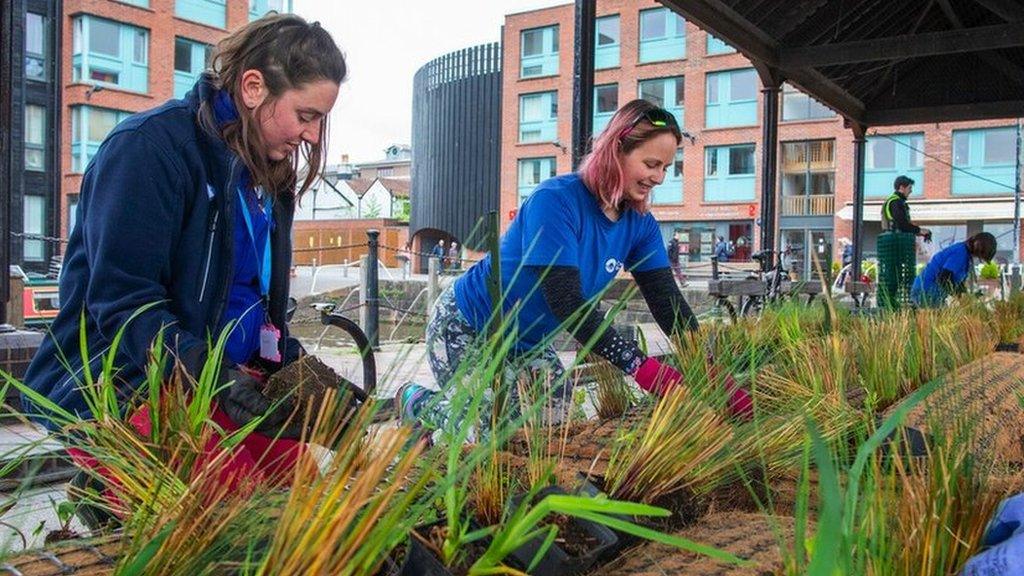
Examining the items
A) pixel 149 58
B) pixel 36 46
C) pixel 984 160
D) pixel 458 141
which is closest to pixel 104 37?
pixel 149 58

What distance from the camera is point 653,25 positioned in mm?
34344

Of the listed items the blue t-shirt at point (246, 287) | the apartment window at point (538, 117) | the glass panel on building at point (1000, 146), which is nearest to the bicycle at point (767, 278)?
the blue t-shirt at point (246, 287)

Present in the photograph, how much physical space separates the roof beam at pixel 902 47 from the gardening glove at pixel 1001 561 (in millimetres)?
7348

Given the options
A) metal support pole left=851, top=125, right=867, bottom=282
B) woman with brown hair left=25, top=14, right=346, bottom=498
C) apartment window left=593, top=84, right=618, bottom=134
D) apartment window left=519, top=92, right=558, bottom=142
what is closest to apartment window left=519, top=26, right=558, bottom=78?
apartment window left=519, top=92, right=558, bottom=142

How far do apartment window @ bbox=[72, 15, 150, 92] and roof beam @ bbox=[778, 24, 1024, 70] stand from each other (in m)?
26.9

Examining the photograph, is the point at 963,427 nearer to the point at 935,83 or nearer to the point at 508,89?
the point at 935,83

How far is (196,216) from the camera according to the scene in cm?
152

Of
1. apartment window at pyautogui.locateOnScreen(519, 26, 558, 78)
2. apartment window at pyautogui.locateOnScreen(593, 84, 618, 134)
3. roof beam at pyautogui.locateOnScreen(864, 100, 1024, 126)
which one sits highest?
apartment window at pyautogui.locateOnScreen(519, 26, 558, 78)

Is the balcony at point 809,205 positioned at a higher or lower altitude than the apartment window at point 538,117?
lower

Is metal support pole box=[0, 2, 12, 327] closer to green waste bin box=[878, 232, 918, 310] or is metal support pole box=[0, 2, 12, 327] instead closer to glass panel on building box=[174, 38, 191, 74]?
green waste bin box=[878, 232, 918, 310]

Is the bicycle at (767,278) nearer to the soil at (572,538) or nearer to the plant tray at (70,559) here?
the soil at (572,538)

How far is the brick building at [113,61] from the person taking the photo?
29172 millimetres

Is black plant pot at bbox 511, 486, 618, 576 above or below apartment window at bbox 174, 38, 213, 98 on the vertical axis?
below

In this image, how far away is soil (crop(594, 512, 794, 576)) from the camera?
0.95 metres
